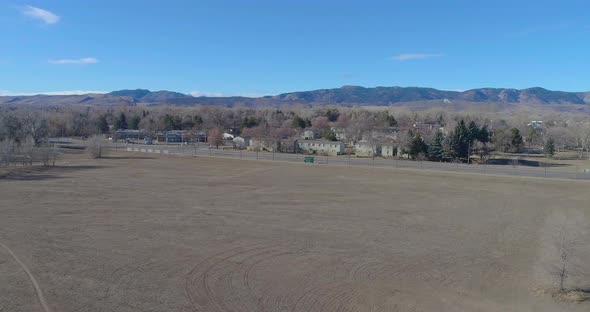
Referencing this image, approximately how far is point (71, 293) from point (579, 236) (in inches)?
739

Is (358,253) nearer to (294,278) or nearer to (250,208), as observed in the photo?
(294,278)

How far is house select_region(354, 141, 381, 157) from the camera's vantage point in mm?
68562

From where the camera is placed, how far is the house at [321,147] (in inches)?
2886

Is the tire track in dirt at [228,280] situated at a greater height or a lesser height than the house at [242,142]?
lesser

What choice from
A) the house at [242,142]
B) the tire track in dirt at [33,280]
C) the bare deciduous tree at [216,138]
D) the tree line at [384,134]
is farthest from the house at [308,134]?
the tire track in dirt at [33,280]

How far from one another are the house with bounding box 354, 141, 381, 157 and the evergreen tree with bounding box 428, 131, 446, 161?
827 cm

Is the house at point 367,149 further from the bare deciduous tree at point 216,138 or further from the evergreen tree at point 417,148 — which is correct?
the bare deciduous tree at point 216,138

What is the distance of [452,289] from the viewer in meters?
16.3

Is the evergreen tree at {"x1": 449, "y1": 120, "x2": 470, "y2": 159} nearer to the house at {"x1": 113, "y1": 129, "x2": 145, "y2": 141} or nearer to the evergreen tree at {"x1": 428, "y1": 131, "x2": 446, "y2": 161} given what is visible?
the evergreen tree at {"x1": 428, "y1": 131, "x2": 446, "y2": 161}

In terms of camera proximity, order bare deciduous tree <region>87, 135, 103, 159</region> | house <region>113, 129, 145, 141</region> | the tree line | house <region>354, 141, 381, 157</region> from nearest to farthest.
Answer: the tree line
bare deciduous tree <region>87, 135, 103, 159</region>
house <region>354, 141, 381, 157</region>
house <region>113, 129, 145, 141</region>

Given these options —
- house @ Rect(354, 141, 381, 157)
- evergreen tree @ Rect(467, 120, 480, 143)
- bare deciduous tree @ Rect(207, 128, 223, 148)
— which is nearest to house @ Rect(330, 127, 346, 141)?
house @ Rect(354, 141, 381, 157)

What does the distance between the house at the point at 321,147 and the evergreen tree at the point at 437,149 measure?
1552 centimetres

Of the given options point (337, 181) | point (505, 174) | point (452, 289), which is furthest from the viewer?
point (505, 174)

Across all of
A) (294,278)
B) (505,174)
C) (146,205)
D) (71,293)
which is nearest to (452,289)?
(294,278)
